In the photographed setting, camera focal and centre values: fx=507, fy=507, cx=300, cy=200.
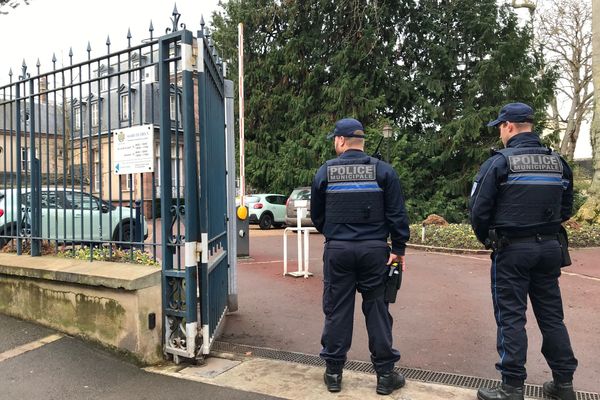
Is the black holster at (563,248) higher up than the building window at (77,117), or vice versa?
the building window at (77,117)

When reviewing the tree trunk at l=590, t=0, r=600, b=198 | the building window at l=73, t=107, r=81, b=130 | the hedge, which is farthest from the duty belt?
the tree trunk at l=590, t=0, r=600, b=198

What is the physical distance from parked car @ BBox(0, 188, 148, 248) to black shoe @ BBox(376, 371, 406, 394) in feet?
7.77

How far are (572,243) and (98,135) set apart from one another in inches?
464

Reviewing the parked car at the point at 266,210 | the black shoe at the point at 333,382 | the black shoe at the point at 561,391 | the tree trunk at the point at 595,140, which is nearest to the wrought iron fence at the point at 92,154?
the black shoe at the point at 333,382

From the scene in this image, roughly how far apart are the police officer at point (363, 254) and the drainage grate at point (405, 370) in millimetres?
424

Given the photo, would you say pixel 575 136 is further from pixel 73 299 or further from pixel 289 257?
pixel 73 299

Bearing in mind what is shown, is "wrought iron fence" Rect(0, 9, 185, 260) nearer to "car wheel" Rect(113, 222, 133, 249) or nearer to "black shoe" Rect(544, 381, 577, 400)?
"car wheel" Rect(113, 222, 133, 249)

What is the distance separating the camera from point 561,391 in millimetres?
3432

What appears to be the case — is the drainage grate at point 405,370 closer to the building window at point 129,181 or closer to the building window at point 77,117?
the building window at point 129,181

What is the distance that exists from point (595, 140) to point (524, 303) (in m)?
14.1

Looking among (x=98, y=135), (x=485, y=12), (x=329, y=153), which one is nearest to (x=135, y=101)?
(x=98, y=135)

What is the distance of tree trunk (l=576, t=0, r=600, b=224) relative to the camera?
1442 cm

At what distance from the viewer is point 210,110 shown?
14.8 feet

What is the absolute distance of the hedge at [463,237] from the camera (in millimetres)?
12422
